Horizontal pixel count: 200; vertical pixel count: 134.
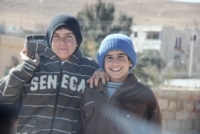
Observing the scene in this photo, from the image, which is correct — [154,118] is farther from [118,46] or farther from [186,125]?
[186,125]

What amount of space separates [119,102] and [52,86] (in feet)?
1.47

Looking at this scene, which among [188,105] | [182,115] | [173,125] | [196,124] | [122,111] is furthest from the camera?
[196,124]

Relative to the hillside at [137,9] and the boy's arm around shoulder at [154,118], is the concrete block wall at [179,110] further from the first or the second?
the hillside at [137,9]

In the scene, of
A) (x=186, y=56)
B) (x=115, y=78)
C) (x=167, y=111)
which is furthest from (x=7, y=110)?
(x=186, y=56)

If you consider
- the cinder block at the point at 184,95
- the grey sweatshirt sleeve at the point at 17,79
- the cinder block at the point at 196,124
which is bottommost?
the cinder block at the point at 196,124

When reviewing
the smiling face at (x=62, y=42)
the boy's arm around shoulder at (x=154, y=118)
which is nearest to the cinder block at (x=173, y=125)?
the boy's arm around shoulder at (x=154, y=118)

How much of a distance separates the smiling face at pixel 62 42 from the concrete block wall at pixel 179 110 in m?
5.95

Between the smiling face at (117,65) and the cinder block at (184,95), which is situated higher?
the smiling face at (117,65)

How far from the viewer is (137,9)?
76875 mm

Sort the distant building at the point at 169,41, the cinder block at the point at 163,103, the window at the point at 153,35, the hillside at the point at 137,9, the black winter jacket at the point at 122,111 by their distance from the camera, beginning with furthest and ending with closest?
the hillside at the point at 137,9, the window at the point at 153,35, the distant building at the point at 169,41, the cinder block at the point at 163,103, the black winter jacket at the point at 122,111

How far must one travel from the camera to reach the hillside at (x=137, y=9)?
6388cm

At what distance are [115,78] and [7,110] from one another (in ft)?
2.50

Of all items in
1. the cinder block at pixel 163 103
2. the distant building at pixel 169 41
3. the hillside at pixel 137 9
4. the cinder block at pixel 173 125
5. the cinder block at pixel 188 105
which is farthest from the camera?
the hillside at pixel 137 9

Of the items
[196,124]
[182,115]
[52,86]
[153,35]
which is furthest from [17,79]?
[153,35]
